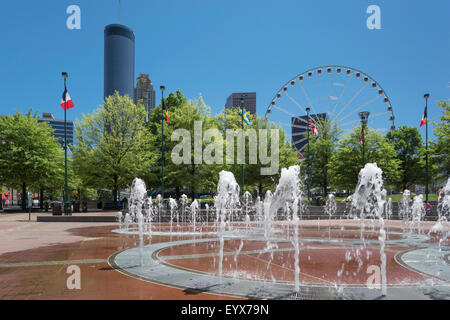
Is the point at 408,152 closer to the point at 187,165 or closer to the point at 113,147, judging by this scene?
the point at 187,165

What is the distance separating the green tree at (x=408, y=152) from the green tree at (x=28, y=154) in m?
43.5

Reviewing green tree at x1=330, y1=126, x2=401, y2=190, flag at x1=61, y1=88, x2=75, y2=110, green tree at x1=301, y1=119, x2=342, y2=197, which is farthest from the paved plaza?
green tree at x1=301, y1=119, x2=342, y2=197

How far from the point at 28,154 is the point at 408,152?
159 ft

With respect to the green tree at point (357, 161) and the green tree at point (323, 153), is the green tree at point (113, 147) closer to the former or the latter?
the green tree at point (357, 161)

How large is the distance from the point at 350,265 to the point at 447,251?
15.1ft

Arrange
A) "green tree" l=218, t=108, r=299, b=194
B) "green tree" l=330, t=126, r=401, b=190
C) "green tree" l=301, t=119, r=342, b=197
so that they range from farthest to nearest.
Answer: "green tree" l=301, t=119, r=342, b=197 → "green tree" l=330, t=126, r=401, b=190 → "green tree" l=218, t=108, r=299, b=194

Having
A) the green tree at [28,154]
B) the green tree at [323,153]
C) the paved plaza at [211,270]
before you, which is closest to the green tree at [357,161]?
the green tree at [323,153]

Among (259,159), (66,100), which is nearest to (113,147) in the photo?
(66,100)

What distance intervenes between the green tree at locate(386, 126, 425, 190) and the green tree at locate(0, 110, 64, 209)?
143ft

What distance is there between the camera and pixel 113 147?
32562 mm

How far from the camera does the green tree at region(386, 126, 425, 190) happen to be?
4672 centimetres

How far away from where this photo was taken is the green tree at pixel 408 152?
4672 cm

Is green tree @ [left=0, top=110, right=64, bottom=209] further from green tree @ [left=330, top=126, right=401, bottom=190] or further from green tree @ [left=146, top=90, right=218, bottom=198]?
green tree @ [left=330, top=126, right=401, bottom=190]

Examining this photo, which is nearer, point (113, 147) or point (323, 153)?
point (113, 147)
